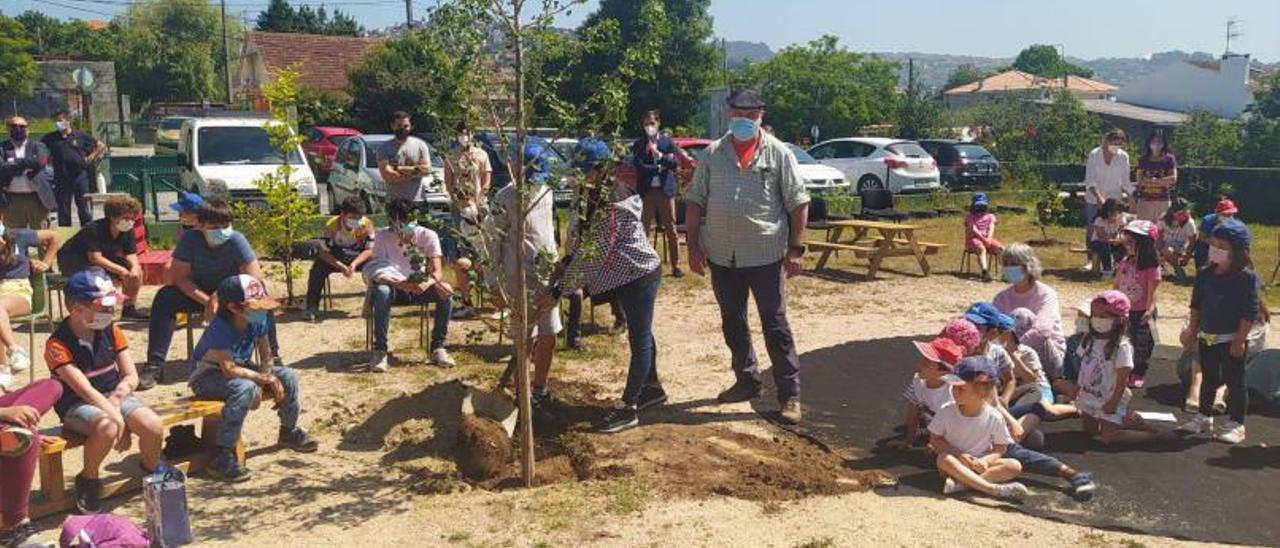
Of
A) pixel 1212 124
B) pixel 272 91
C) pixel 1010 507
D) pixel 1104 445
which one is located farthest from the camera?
pixel 1212 124

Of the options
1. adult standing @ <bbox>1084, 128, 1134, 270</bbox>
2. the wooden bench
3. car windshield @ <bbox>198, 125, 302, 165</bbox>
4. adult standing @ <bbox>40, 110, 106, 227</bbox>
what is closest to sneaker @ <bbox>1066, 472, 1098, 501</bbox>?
the wooden bench

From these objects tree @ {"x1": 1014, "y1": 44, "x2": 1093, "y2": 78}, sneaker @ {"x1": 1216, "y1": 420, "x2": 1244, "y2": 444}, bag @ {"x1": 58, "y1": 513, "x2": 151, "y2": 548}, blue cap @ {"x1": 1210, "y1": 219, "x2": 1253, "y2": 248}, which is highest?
tree @ {"x1": 1014, "y1": 44, "x2": 1093, "y2": 78}

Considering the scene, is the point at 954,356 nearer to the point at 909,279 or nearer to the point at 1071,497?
the point at 1071,497

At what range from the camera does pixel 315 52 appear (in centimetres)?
5125

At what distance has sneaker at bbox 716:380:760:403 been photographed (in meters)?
7.13

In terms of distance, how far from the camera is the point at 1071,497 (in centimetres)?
545

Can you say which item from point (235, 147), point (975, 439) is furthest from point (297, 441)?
point (235, 147)

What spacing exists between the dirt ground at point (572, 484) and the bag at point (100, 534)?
2.68ft

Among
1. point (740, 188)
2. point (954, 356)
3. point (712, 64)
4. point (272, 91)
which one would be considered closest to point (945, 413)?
point (954, 356)

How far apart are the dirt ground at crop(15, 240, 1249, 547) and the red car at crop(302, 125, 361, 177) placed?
15.4m

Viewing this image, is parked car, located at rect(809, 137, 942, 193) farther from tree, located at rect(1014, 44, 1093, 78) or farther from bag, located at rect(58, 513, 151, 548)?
tree, located at rect(1014, 44, 1093, 78)

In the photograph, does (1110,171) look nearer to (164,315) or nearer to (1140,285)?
(1140,285)

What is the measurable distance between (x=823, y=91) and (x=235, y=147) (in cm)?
2376

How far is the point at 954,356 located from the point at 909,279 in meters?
7.03
